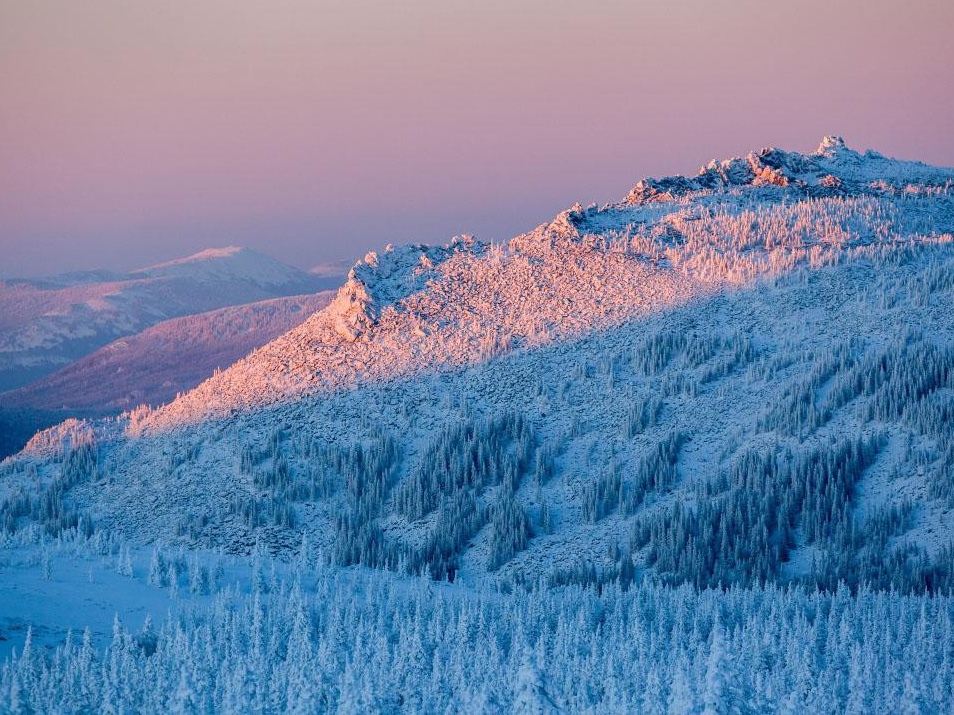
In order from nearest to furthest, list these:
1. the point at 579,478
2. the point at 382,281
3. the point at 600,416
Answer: the point at 579,478, the point at 600,416, the point at 382,281

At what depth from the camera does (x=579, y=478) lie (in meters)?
125

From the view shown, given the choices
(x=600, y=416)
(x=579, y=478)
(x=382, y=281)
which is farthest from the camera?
(x=382, y=281)

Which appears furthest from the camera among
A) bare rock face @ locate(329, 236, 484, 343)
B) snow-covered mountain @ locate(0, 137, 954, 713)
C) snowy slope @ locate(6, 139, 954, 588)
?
bare rock face @ locate(329, 236, 484, 343)

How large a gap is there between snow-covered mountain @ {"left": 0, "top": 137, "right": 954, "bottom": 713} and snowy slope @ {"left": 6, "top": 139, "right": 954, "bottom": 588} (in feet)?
1.32

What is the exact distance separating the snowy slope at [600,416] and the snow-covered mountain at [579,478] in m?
0.40

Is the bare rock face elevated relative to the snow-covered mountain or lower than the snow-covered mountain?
elevated

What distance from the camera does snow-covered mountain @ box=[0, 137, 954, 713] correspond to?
66750mm

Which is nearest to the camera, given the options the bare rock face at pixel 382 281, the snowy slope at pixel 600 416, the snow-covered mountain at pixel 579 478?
the snow-covered mountain at pixel 579 478

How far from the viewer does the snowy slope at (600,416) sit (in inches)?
4252

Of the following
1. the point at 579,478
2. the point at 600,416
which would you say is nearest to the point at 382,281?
the point at 600,416

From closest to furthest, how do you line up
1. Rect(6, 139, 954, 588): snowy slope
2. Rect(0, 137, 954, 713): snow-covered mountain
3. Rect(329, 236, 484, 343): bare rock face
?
1. Rect(0, 137, 954, 713): snow-covered mountain
2. Rect(6, 139, 954, 588): snowy slope
3. Rect(329, 236, 484, 343): bare rock face

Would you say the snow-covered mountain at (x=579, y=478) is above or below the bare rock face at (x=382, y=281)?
below

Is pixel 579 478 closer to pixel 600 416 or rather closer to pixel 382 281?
pixel 600 416

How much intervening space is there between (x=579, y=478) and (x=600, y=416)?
39.3 feet
